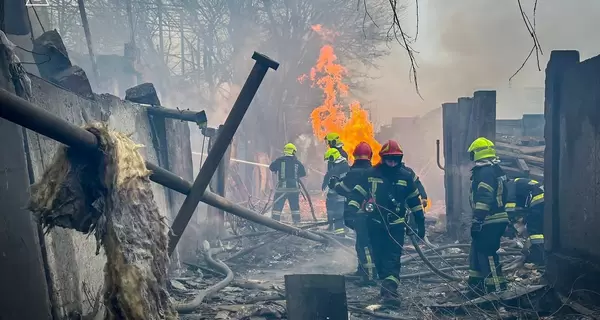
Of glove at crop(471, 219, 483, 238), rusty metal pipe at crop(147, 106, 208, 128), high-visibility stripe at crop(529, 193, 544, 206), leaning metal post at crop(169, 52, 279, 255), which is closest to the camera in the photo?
leaning metal post at crop(169, 52, 279, 255)

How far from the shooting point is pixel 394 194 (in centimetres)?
685

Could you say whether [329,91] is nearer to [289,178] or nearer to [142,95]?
[289,178]

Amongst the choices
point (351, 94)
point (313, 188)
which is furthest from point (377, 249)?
point (351, 94)

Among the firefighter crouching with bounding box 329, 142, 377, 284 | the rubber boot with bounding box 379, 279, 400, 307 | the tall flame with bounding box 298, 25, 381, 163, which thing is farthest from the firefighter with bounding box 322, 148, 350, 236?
the tall flame with bounding box 298, 25, 381, 163

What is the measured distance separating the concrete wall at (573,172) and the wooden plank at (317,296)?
2.52m

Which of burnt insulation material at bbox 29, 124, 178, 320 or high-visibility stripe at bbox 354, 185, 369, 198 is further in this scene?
high-visibility stripe at bbox 354, 185, 369, 198

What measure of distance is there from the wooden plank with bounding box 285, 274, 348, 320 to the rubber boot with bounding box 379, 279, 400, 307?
184cm

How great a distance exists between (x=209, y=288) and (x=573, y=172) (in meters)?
4.61

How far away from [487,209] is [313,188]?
16.6 m

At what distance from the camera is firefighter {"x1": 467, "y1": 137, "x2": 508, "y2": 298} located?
6.37 metres

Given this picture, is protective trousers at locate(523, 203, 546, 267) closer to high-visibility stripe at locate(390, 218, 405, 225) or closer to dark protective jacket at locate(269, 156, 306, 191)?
high-visibility stripe at locate(390, 218, 405, 225)

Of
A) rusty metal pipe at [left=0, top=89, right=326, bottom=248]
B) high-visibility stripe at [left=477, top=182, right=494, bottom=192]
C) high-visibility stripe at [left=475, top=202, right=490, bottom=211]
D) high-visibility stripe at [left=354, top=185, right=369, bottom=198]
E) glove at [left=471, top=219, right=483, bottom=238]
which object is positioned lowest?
glove at [left=471, top=219, right=483, bottom=238]

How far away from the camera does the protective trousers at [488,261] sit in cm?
641

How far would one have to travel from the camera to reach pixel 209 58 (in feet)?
87.1
